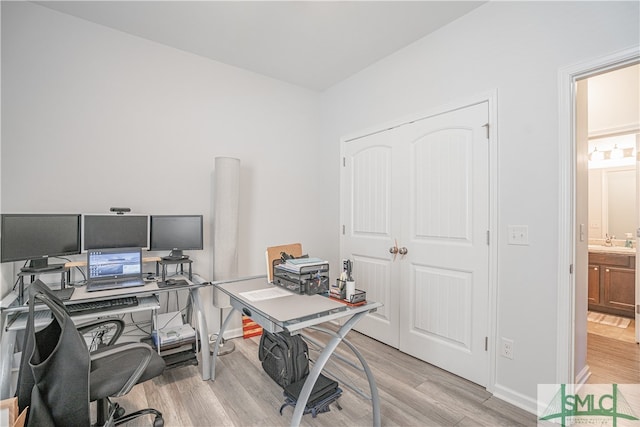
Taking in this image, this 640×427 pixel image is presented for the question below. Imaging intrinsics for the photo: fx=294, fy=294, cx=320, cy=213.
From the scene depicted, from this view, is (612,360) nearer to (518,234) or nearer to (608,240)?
(518,234)

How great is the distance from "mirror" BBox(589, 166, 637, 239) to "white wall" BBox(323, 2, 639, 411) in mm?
3314

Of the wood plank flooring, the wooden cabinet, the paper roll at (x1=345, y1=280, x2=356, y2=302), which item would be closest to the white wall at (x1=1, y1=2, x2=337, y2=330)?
the paper roll at (x1=345, y1=280, x2=356, y2=302)

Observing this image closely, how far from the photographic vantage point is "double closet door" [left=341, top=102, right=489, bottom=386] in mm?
2283

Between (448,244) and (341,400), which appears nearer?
(341,400)

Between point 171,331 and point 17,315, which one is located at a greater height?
point 17,315

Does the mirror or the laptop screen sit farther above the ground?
the mirror

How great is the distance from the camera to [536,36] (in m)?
1.96

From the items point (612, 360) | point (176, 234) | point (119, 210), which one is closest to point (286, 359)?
point (176, 234)

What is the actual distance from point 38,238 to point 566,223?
11.5 ft

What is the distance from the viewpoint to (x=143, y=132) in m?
2.73

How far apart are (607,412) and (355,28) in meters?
3.39

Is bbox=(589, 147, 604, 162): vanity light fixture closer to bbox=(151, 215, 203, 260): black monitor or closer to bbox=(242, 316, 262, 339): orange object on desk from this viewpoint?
bbox=(242, 316, 262, 339): orange object on desk

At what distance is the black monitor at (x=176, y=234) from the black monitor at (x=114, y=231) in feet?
0.25

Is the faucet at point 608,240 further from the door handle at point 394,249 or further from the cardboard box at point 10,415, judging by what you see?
the cardboard box at point 10,415
